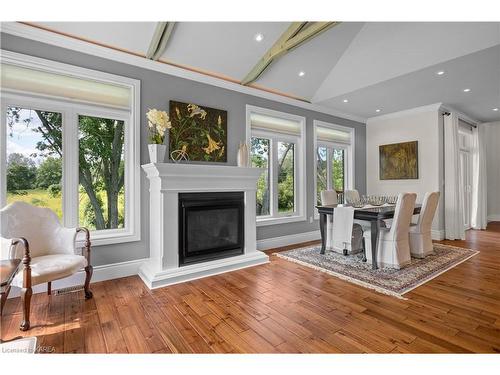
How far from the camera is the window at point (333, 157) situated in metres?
5.32

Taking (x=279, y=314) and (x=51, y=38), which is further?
(x=51, y=38)

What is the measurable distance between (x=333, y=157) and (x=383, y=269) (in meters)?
2.93

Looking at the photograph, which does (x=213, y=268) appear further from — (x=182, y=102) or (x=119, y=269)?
(x=182, y=102)

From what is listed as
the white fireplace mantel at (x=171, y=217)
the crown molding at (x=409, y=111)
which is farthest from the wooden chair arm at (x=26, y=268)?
the crown molding at (x=409, y=111)

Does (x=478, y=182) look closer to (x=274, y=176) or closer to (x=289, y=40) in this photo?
(x=274, y=176)

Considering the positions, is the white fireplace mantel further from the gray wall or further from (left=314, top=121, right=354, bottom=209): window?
(left=314, top=121, right=354, bottom=209): window

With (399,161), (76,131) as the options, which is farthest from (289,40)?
(399,161)

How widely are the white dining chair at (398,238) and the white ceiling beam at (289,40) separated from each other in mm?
2209

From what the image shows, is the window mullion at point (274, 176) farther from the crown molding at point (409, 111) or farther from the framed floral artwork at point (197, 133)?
the crown molding at point (409, 111)

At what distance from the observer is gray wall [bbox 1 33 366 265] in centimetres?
278

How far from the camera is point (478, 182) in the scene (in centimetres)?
625
